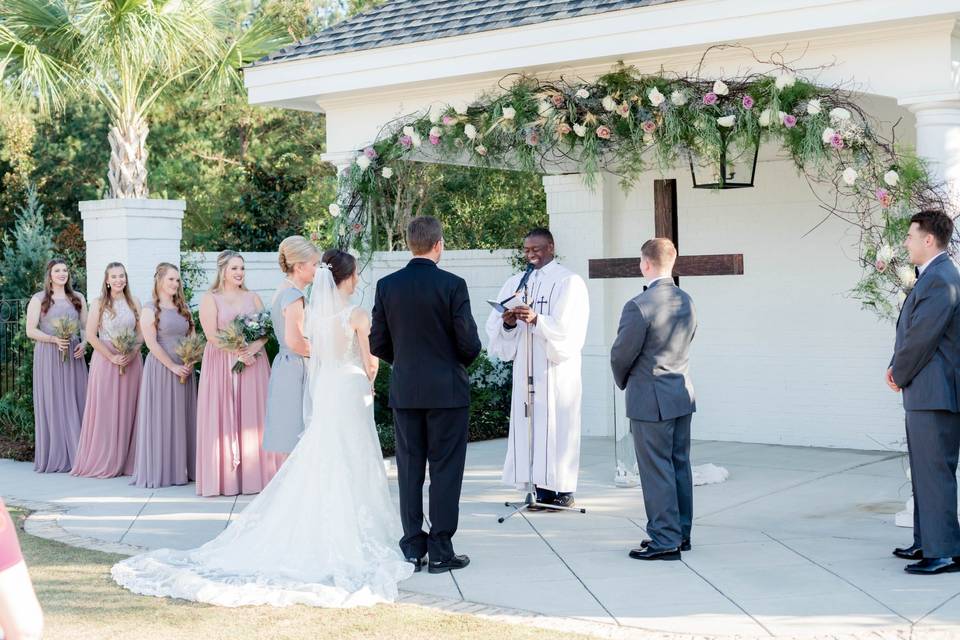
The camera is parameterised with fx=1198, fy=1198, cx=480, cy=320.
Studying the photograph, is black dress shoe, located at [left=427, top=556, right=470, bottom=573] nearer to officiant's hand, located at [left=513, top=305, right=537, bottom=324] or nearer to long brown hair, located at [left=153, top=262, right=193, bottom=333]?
officiant's hand, located at [left=513, top=305, right=537, bottom=324]

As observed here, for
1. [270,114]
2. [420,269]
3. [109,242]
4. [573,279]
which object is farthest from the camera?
[270,114]

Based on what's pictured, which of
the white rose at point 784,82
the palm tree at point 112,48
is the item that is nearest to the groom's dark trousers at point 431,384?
the white rose at point 784,82

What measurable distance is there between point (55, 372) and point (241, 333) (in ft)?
8.72

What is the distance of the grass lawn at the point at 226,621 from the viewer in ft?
19.1

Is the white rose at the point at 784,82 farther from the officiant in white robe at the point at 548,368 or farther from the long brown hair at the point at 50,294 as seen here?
the long brown hair at the point at 50,294

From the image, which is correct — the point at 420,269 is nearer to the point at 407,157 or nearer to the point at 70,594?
the point at 70,594

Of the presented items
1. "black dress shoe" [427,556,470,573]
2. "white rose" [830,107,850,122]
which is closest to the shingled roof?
"white rose" [830,107,850,122]

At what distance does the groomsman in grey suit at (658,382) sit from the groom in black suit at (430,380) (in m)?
1.01

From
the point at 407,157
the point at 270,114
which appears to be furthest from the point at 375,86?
the point at 270,114

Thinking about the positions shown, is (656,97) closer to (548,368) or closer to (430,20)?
(548,368)

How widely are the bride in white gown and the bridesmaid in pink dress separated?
7.78ft

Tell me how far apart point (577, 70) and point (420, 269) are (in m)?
3.94

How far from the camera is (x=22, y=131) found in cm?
2594

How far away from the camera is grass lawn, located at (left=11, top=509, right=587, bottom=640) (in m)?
5.83
